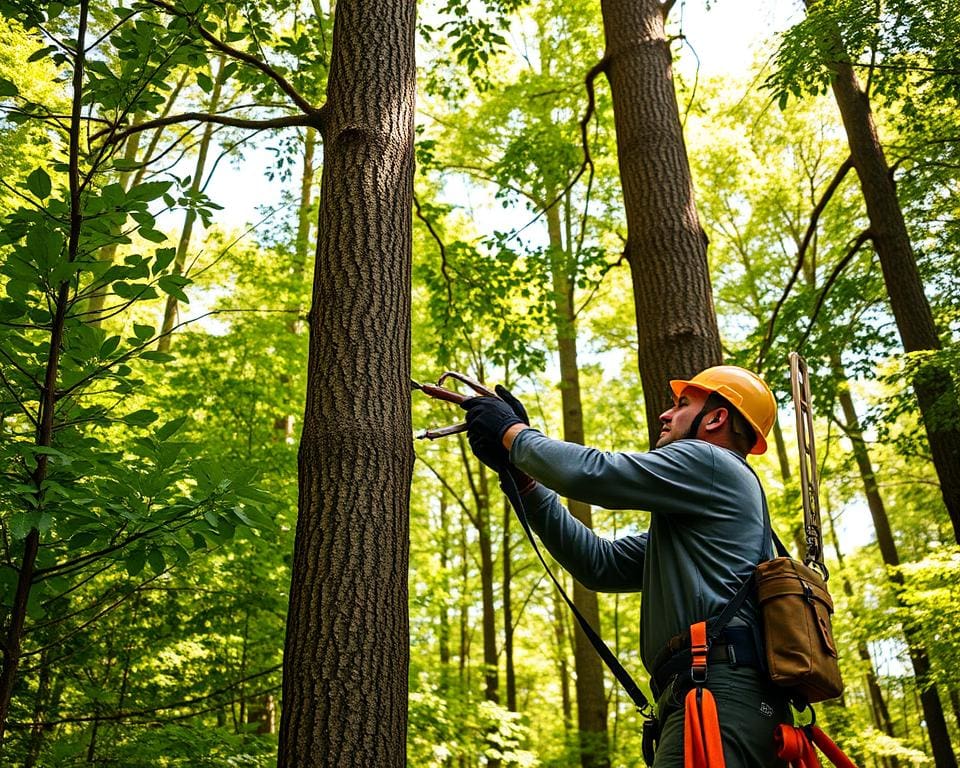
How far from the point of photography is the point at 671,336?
4238mm

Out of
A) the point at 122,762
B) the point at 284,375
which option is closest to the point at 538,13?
the point at 284,375

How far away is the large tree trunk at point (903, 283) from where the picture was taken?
7906mm

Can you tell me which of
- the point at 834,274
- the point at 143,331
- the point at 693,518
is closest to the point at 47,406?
the point at 143,331

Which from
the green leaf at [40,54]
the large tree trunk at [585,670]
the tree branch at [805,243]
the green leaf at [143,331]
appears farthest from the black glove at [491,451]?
the large tree trunk at [585,670]

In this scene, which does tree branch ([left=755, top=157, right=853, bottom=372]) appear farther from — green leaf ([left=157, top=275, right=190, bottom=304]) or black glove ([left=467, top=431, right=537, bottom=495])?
green leaf ([left=157, top=275, right=190, bottom=304])

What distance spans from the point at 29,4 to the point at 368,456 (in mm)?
2110

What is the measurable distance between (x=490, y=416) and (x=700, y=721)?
3.59 feet

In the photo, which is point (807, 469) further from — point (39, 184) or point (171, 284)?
point (39, 184)

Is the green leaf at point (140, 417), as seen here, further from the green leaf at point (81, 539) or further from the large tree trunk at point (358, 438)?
the large tree trunk at point (358, 438)

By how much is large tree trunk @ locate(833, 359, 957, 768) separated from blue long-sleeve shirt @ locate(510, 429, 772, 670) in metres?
7.75

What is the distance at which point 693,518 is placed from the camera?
246cm

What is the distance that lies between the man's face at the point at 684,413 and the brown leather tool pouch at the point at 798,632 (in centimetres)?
62

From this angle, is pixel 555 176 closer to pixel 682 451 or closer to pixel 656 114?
pixel 656 114

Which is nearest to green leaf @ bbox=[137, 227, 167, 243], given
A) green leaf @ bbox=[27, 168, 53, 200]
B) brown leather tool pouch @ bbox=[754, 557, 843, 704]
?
green leaf @ bbox=[27, 168, 53, 200]
